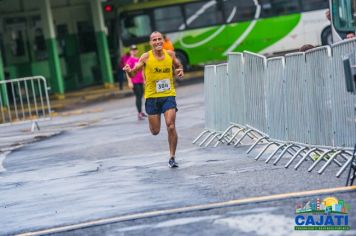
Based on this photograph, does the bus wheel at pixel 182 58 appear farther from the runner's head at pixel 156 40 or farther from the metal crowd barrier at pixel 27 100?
the runner's head at pixel 156 40

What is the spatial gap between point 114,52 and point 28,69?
16.2 ft

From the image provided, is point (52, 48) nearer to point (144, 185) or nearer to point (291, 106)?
point (291, 106)

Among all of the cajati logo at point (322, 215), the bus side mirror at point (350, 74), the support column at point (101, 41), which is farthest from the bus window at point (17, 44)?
the cajati logo at point (322, 215)

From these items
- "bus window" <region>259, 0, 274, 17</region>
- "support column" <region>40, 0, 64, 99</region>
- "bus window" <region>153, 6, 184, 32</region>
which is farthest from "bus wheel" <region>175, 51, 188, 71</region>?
"support column" <region>40, 0, 64, 99</region>

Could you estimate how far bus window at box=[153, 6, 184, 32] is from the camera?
3784 cm

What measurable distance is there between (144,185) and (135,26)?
88.6ft

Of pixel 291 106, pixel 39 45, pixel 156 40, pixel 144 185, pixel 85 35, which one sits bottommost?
pixel 144 185

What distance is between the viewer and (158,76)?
13195 mm

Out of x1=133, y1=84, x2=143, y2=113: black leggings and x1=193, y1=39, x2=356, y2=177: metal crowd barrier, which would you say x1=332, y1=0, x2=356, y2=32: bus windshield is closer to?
x1=193, y1=39, x2=356, y2=177: metal crowd barrier

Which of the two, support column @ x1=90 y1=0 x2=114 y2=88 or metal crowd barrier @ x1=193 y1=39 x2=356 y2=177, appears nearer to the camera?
metal crowd barrier @ x1=193 y1=39 x2=356 y2=177

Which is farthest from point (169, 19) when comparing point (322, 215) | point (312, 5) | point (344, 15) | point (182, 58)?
point (322, 215)

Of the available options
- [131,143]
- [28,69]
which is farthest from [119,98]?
[131,143]

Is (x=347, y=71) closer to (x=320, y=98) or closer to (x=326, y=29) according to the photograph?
(x=320, y=98)

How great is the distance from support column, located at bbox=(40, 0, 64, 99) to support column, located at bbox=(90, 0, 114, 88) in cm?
219
